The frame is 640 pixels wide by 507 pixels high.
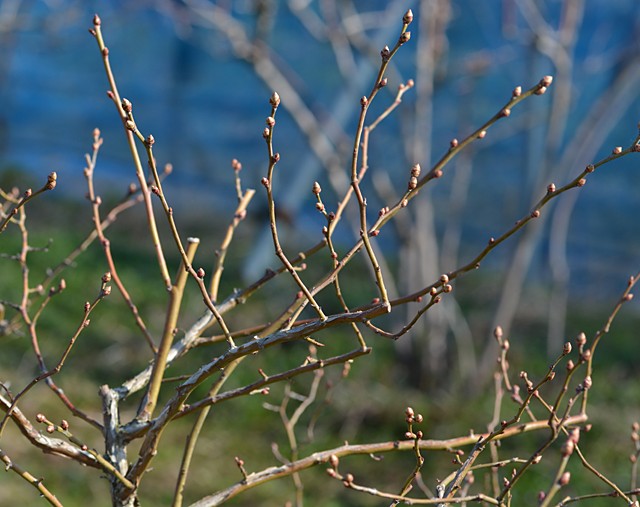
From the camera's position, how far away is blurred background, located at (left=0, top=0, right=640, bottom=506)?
4.47m

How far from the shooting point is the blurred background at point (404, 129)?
14.7ft

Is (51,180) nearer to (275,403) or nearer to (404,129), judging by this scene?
(275,403)

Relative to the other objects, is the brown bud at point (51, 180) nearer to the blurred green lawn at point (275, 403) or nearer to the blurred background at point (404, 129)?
the blurred green lawn at point (275, 403)

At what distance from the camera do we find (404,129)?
4578 millimetres

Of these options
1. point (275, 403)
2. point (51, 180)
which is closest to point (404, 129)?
point (275, 403)

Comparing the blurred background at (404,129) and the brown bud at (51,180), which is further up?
the blurred background at (404,129)

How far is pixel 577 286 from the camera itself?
25.9 ft

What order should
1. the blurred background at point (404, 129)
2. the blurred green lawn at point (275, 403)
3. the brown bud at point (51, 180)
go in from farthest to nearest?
the blurred background at point (404, 129)
the blurred green lawn at point (275, 403)
the brown bud at point (51, 180)

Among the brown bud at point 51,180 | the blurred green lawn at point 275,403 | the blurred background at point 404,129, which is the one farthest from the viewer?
the blurred background at point 404,129

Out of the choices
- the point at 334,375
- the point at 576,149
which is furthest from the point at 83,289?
the point at 576,149

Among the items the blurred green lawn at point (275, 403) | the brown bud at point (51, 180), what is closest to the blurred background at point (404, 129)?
the blurred green lawn at point (275, 403)

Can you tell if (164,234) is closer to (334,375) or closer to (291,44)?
(334,375)

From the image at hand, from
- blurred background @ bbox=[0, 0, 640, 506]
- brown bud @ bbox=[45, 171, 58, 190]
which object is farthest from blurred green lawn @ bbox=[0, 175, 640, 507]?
brown bud @ bbox=[45, 171, 58, 190]

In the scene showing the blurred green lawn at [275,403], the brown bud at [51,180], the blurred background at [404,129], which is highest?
the blurred background at [404,129]
